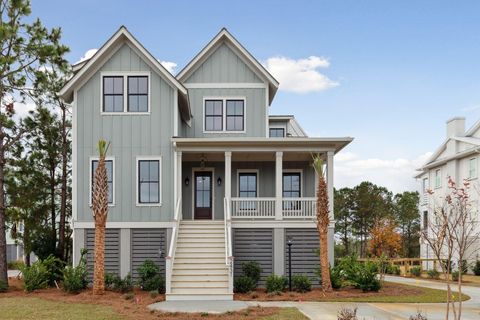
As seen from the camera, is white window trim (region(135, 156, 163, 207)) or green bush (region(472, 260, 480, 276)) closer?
white window trim (region(135, 156, 163, 207))

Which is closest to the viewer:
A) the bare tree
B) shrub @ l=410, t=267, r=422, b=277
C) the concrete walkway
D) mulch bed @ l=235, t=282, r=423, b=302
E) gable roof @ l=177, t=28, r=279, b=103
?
the bare tree

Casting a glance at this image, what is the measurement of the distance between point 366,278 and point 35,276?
39.1ft

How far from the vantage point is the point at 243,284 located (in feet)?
54.7

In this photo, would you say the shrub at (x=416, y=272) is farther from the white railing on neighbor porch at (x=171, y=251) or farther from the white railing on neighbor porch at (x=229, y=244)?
the white railing on neighbor porch at (x=171, y=251)

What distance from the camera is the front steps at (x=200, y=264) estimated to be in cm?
1541

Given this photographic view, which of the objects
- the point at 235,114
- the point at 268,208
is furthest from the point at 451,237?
the point at 235,114

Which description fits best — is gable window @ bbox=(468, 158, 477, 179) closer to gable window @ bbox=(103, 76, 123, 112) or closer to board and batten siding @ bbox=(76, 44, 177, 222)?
board and batten siding @ bbox=(76, 44, 177, 222)

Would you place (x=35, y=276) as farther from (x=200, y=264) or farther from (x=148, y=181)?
(x=200, y=264)

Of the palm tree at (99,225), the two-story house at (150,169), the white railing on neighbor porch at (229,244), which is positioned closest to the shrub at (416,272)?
the two-story house at (150,169)

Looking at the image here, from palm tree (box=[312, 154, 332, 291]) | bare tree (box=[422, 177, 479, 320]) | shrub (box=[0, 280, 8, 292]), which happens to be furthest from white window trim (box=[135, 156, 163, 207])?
bare tree (box=[422, 177, 479, 320])

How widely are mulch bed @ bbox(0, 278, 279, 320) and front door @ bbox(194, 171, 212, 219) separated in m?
5.15

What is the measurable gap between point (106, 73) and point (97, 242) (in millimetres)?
6746

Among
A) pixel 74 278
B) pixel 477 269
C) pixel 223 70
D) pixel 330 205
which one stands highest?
Answer: pixel 223 70

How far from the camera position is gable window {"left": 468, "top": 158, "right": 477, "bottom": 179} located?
3122 centimetres
